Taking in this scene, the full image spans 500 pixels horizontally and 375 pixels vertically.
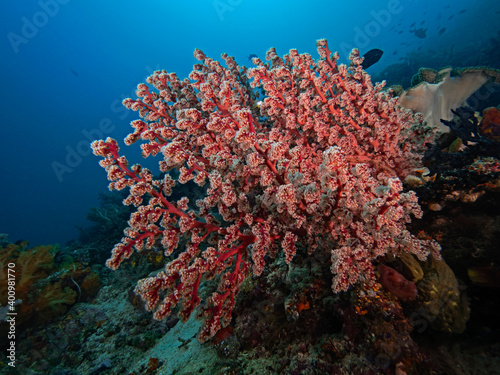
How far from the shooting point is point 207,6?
421 feet

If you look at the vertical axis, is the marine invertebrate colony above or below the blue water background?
below

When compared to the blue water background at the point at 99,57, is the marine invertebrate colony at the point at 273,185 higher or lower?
lower

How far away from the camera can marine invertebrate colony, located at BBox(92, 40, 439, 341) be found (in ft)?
6.37

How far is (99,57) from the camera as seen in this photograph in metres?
112

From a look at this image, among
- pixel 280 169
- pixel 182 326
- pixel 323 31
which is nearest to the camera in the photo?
pixel 280 169

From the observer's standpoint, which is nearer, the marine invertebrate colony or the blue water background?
the marine invertebrate colony

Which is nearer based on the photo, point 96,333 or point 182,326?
point 182,326

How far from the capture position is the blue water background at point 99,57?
64.5m

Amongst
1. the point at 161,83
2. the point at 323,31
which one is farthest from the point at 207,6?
the point at 161,83

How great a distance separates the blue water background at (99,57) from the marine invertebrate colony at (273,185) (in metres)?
42.8

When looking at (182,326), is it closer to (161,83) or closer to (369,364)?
(369,364)

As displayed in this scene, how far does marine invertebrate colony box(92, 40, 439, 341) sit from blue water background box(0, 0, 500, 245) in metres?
42.8

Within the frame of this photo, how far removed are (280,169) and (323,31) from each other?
472 ft

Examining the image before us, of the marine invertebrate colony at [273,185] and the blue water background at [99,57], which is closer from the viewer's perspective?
Answer: the marine invertebrate colony at [273,185]
